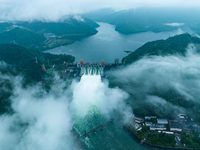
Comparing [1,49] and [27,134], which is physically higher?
[1,49]

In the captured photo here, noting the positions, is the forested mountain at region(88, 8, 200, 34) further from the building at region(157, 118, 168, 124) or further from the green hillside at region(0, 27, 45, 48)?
the building at region(157, 118, 168, 124)

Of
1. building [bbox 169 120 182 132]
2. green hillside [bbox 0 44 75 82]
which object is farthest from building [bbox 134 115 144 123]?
green hillside [bbox 0 44 75 82]

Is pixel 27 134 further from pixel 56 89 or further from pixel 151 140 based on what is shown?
pixel 151 140

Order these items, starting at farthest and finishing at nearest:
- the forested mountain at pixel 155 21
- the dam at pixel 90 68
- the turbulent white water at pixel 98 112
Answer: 1. the forested mountain at pixel 155 21
2. the dam at pixel 90 68
3. the turbulent white water at pixel 98 112

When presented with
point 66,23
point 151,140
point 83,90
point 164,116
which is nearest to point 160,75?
point 164,116

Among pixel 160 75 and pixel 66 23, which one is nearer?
pixel 160 75

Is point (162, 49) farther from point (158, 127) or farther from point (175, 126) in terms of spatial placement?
point (158, 127)

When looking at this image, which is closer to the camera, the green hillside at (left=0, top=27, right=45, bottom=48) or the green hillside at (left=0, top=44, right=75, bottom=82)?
the green hillside at (left=0, top=44, right=75, bottom=82)

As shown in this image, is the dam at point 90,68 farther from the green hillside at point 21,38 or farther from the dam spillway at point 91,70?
the green hillside at point 21,38

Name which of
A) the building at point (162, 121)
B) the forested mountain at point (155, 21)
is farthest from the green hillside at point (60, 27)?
the building at point (162, 121)

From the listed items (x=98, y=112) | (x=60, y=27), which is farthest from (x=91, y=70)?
(x=60, y=27)

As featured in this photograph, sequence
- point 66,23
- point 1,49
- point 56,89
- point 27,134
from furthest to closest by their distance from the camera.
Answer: point 66,23 < point 1,49 < point 56,89 < point 27,134
